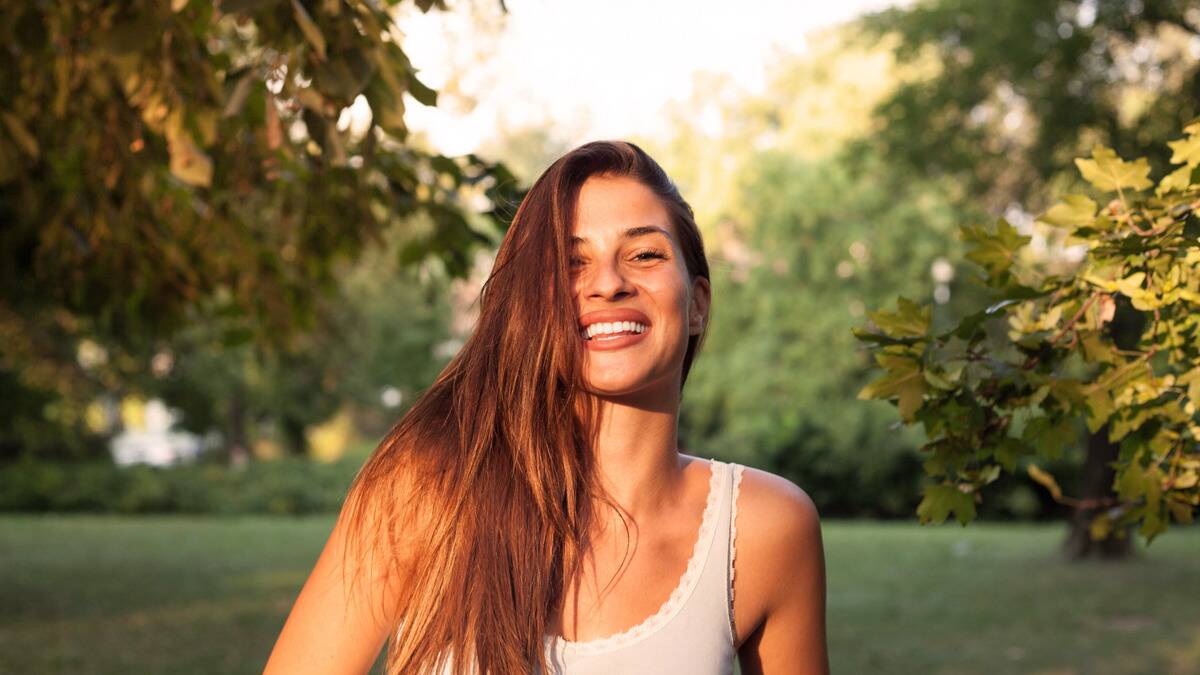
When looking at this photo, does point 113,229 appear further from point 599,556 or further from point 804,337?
point 804,337

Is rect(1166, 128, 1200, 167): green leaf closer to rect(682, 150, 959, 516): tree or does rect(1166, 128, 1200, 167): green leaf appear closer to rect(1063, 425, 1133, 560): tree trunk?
rect(1063, 425, 1133, 560): tree trunk

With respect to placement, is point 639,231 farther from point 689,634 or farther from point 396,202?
point 396,202

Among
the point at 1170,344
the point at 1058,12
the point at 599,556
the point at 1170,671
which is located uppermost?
the point at 1058,12

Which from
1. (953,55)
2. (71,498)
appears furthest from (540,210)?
(71,498)

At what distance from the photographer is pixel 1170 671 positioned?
10344 mm

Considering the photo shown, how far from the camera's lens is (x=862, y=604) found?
1426cm

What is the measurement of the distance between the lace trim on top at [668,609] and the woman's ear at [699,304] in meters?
0.33

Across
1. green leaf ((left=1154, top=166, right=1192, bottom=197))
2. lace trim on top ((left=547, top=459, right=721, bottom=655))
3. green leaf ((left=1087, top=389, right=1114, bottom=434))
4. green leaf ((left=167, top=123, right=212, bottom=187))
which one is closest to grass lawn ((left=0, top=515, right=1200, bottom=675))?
green leaf ((left=167, top=123, right=212, bottom=187))

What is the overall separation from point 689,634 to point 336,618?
0.59m

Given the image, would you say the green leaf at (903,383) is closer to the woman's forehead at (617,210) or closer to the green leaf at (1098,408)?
the green leaf at (1098,408)

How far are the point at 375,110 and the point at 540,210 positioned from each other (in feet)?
2.51

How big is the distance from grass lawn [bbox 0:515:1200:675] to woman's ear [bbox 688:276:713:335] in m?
8.33

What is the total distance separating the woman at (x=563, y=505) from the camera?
228cm

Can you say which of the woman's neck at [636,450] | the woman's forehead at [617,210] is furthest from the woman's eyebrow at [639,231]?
the woman's neck at [636,450]
